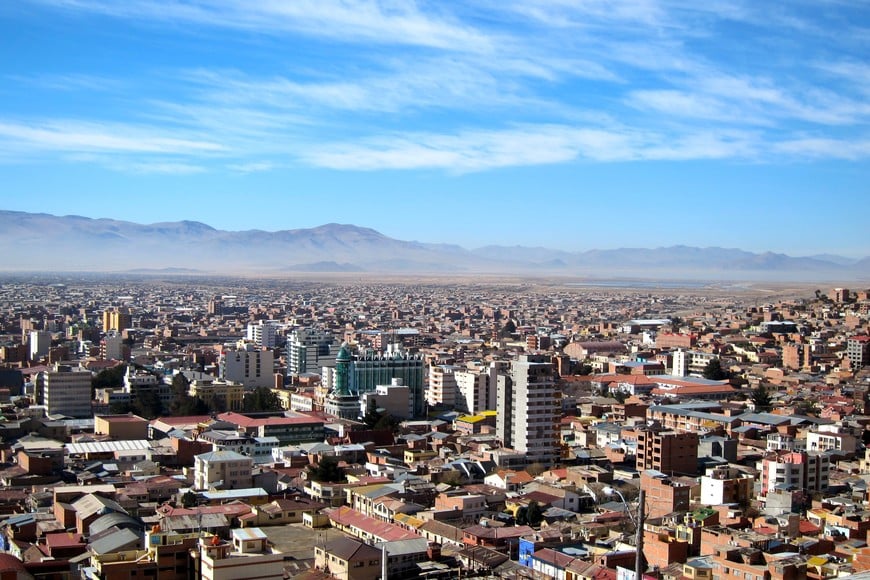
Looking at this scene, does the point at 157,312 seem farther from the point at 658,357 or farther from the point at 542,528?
the point at 542,528

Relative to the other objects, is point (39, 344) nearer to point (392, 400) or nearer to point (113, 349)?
point (113, 349)

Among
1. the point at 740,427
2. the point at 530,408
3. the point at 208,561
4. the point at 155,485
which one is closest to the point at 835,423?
the point at 740,427

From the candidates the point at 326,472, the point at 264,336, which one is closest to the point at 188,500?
the point at 326,472

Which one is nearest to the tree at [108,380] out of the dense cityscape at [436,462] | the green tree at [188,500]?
the dense cityscape at [436,462]

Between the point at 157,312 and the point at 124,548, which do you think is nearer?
the point at 124,548

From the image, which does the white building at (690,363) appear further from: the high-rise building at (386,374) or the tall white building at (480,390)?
the high-rise building at (386,374)

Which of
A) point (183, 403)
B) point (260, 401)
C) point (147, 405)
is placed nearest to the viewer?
point (183, 403)
